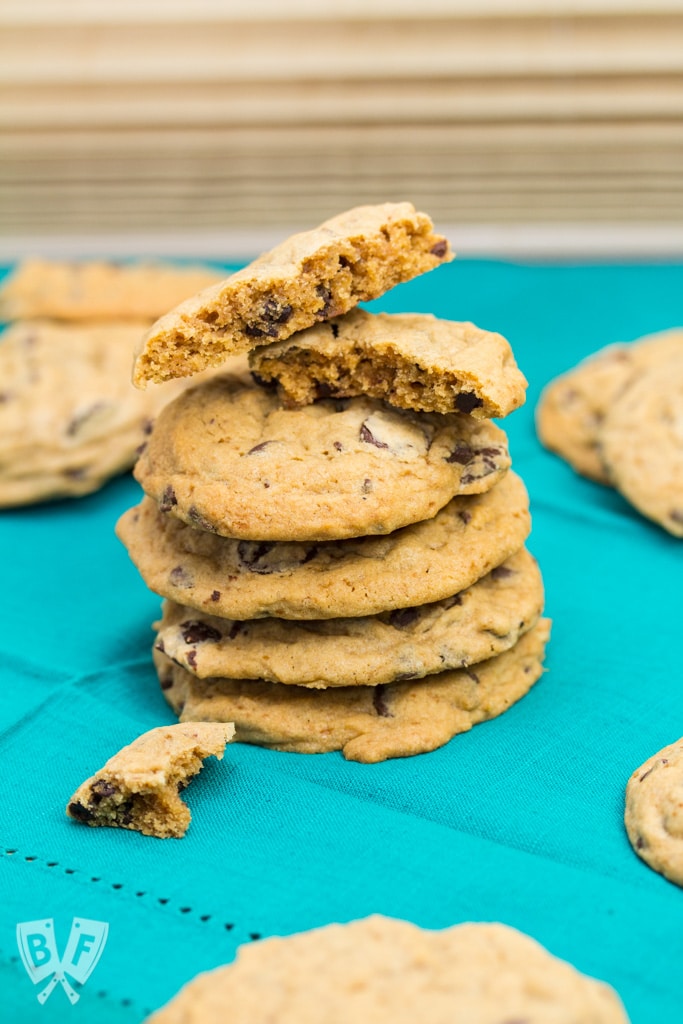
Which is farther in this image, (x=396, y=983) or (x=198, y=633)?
(x=198, y=633)

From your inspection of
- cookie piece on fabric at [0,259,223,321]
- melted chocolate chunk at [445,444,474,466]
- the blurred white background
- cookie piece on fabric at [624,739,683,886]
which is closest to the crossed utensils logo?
cookie piece on fabric at [624,739,683,886]

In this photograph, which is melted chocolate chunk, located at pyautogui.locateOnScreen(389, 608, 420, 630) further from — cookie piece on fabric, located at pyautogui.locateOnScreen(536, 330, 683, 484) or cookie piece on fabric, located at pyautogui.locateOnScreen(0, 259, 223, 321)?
cookie piece on fabric, located at pyautogui.locateOnScreen(0, 259, 223, 321)

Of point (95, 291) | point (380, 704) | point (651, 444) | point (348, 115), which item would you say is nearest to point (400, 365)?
point (380, 704)

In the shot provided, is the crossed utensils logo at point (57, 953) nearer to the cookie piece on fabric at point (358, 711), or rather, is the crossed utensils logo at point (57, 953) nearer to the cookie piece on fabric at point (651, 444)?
the cookie piece on fabric at point (358, 711)

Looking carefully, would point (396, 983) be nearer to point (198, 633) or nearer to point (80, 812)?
point (80, 812)

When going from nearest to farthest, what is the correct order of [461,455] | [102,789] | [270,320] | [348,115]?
[102,789]
[270,320]
[461,455]
[348,115]

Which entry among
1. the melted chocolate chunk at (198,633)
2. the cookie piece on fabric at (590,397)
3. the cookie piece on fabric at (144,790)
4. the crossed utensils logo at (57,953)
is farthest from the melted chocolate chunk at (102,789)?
the cookie piece on fabric at (590,397)
